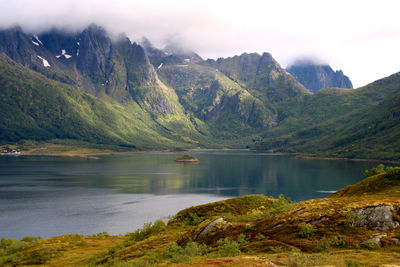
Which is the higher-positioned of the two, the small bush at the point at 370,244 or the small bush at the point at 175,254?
the small bush at the point at 370,244

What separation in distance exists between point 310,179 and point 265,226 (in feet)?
545

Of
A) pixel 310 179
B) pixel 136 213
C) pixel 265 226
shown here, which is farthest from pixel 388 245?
pixel 310 179

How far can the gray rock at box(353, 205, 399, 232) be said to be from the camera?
26.7 m

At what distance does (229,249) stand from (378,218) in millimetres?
13615

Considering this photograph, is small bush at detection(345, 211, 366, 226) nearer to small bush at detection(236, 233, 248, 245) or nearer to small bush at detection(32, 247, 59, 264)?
small bush at detection(236, 233, 248, 245)

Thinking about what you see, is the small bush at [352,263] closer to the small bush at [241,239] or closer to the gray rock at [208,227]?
the small bush at [241,239]

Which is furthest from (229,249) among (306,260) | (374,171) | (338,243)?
(374,171)

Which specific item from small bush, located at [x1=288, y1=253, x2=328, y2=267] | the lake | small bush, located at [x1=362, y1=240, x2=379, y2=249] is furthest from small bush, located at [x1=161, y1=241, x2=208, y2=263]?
the lake

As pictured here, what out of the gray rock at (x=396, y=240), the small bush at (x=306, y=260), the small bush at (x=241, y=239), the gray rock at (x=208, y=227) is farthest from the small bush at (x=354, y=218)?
the gray rock at (x=208, y=227)

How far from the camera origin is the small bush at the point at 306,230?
28.3 meters

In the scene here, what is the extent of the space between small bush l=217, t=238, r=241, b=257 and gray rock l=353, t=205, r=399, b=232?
36.0 ft

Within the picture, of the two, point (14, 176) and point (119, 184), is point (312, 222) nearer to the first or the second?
point (119, 184)

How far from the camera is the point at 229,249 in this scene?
2886 centimetres

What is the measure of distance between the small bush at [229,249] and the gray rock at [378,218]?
1098cm
